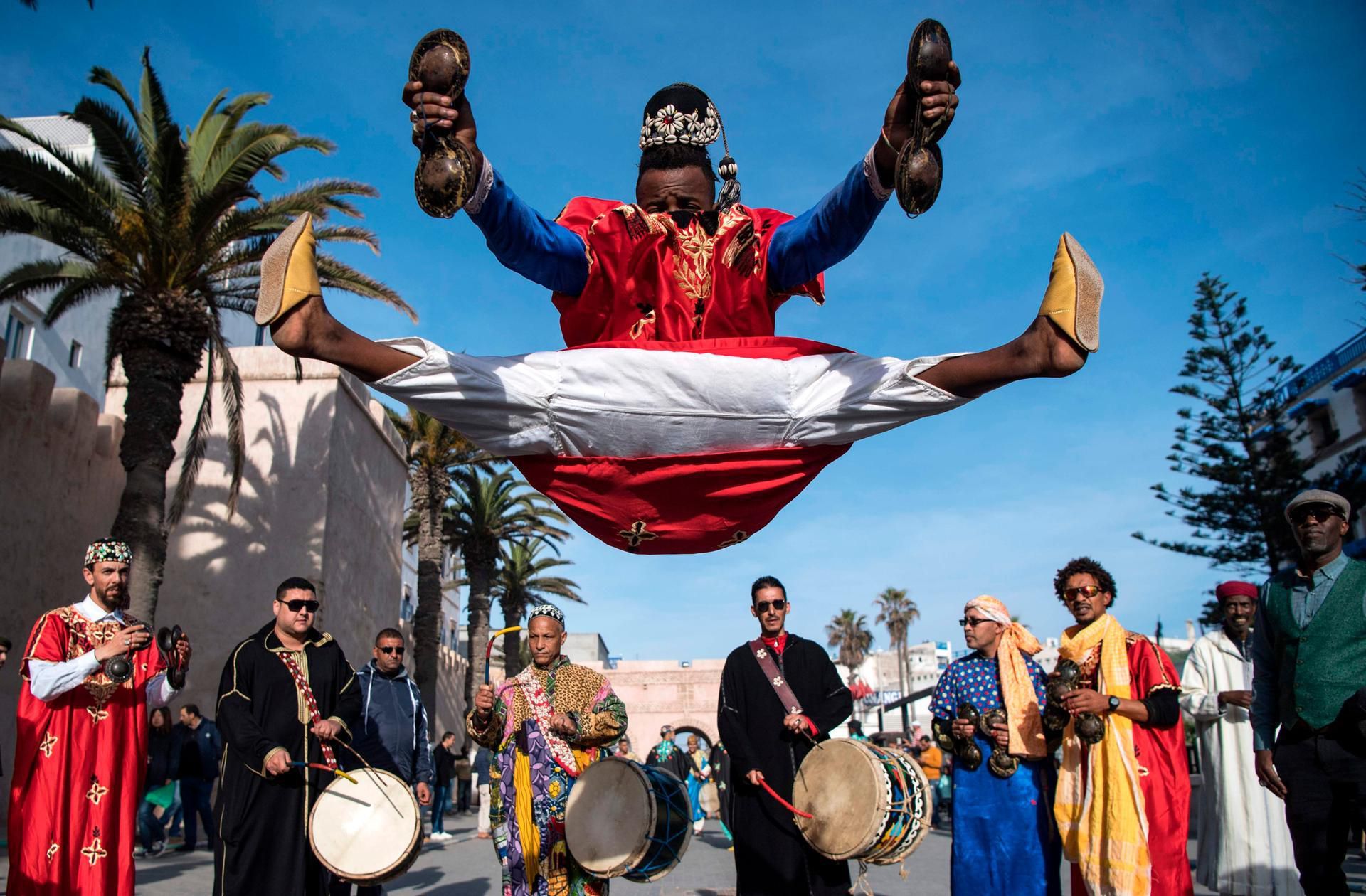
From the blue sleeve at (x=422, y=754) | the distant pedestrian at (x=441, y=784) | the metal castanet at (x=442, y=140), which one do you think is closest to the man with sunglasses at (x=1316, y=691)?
the metal castanet at (x=442, y=140)

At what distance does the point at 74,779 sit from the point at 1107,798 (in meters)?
5.84

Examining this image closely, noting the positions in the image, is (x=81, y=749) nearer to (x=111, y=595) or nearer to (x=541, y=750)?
(x=111, y=595)

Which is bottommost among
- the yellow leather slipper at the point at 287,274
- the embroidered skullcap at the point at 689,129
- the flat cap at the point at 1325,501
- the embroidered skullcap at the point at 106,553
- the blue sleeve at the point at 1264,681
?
the blue sleeve at the point at 1264,681

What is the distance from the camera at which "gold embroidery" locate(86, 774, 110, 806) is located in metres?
5.99

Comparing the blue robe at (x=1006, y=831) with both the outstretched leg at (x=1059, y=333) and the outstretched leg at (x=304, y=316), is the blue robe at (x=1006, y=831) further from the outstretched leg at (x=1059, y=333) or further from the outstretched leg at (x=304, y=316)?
the outstretched leg at (x=304, y=316)

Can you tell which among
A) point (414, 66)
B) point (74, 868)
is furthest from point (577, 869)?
point (414, 66)

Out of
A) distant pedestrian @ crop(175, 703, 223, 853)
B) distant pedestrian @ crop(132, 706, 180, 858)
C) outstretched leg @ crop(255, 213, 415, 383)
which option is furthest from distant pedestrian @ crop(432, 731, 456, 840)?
outstretched leg @ crop(255, 213, 415, 383)

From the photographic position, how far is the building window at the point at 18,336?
24172 mm

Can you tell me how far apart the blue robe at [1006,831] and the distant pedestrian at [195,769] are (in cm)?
923

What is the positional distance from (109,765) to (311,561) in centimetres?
1340

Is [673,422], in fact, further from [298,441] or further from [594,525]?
[298,441]

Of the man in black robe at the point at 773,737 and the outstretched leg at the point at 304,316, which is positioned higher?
the outstretched leg at the point at 304,316

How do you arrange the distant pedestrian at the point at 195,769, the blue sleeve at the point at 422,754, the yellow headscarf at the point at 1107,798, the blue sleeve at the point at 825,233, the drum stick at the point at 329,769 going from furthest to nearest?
the distant pedestrian at the point at 195,769, the blue sleeve at the point at 422,754, the drum stick at the point at 329,769, the yellow headscarf at the point at 1107,798, the blue sleeve at the point at 825,233

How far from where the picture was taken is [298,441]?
19.8 metres
